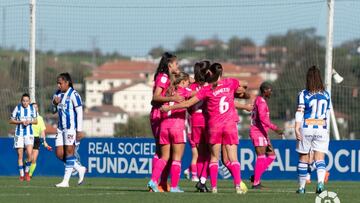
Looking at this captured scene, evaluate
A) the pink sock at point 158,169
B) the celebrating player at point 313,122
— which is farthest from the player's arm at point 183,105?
the celebrating player at point 313,122

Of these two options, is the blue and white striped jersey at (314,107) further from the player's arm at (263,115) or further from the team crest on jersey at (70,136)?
the team crest on jersey at (70,136)

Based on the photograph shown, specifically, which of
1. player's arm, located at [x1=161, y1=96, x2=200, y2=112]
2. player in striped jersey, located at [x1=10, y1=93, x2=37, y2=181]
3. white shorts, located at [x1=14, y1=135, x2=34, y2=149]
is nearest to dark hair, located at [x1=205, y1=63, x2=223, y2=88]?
player's arm, located at [x1=161, y1=96, x2=200, y2=112]

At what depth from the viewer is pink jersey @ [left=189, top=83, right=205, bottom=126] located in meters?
18.6

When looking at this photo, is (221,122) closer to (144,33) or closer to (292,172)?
(292,172)

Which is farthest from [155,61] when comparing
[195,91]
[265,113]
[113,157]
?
[195,91]

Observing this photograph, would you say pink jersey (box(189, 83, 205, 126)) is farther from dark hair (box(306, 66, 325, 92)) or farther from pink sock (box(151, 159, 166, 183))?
dark hair (box(306, 66, 325, 92))

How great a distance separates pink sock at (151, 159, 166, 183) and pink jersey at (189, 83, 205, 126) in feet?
3.64

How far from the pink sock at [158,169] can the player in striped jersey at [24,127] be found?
28.4 feet

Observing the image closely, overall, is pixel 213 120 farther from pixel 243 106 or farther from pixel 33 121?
pixel 33 121

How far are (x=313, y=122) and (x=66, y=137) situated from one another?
16.0ft

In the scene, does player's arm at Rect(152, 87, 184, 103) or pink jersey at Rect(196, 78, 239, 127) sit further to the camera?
player's arm at Rect(152, 87, 184, 103)

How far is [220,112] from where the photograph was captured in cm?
1727

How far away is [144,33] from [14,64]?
14.8 ft

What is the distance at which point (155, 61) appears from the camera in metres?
38.1
